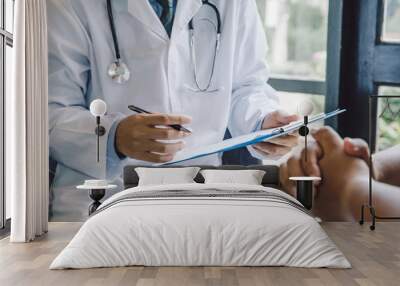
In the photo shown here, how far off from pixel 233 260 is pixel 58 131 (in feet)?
9.26

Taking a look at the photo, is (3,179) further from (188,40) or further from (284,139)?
(284,139)

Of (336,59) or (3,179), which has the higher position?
(336,59)

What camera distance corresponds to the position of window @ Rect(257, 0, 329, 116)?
615 cm

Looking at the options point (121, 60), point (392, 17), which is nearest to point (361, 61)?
point (392, 17)

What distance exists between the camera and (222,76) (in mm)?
6023

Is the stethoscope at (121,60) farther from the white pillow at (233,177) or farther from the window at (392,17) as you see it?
the window at (392,17)

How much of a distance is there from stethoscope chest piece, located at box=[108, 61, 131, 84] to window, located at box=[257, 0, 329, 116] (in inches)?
55.8

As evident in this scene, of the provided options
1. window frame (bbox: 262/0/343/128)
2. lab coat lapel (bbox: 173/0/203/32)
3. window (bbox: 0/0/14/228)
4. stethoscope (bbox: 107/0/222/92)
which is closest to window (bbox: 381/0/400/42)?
window frame (bbox: 262/0/343/128)

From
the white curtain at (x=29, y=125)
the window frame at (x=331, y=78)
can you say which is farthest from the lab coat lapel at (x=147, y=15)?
the window frame at (x=331, y=78)

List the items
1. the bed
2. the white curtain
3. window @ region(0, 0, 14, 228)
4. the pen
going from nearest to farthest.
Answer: the bed < the white curtain < window @ region(0, 0, 14, 228) < the pen

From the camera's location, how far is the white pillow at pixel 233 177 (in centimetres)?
573

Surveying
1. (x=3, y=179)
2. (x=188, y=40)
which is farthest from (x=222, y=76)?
(x=3, y=179)

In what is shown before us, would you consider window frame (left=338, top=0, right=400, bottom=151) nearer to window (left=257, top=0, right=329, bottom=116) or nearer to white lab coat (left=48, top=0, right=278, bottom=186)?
window (left=257, top=0, right=329, bottom=116)

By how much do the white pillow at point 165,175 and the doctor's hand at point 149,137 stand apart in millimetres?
190
